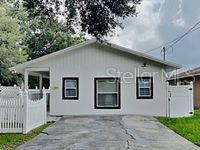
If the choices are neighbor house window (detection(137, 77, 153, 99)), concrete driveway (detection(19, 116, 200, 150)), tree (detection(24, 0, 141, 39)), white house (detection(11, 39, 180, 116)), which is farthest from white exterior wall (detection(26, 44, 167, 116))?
tree (detection(24, 0, 141, 39))

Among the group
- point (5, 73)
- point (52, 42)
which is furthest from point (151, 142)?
point (52, 42)

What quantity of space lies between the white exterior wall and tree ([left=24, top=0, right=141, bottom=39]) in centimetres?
1100

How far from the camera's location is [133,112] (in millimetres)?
20953

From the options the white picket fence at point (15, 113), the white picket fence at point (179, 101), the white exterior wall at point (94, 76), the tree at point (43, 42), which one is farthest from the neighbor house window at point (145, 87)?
the tree at point (43, 42)

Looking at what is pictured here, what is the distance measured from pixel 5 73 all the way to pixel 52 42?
29.7ft

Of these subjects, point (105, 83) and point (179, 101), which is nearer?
point (179, 101)

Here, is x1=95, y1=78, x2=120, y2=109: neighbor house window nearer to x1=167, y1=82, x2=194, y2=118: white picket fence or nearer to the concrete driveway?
x1=167, y1=82, x2=194, y2=118: white picket fence

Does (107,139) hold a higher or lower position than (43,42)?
lower

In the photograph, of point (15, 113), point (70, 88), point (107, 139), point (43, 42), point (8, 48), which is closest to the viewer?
point (107, 139)

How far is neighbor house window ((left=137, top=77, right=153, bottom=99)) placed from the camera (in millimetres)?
21016

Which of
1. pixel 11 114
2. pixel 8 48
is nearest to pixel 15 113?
pixel 11 114

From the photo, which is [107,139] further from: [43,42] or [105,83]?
[43,42]

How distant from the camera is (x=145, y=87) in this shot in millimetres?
21109

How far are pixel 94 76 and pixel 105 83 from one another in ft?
2.40
